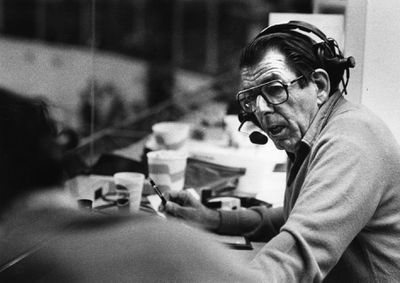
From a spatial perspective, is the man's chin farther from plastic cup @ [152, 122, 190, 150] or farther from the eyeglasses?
plastic cup @ [152, 122, 190, 150]

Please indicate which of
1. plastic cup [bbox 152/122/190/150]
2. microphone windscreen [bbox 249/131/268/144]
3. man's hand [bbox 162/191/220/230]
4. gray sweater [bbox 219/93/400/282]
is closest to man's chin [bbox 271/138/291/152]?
gray sweater [bbox 219/93/400/282]

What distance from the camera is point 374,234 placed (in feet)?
5.01

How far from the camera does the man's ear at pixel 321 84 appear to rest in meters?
1.72

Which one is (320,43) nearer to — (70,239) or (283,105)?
(283,105)

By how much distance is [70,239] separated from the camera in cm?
69

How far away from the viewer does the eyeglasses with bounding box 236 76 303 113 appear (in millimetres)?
1701

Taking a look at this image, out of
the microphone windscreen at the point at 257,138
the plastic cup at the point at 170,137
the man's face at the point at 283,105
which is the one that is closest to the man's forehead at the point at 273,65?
the man's face at the point at 283,105

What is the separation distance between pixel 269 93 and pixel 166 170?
0.92m

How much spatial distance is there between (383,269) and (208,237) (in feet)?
3.05

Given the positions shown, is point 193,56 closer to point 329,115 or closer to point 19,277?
point 329,115

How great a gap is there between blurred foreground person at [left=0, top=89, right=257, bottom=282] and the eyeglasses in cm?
93

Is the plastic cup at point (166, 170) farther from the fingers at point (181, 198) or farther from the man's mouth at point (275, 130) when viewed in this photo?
the man's mouth at point (275, 130)

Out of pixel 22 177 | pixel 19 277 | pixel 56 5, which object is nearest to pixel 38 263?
pixel 19 277

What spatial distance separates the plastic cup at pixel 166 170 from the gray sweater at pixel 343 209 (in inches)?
37.2
